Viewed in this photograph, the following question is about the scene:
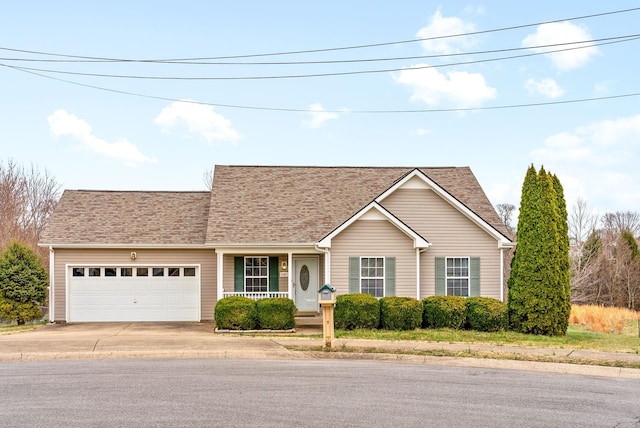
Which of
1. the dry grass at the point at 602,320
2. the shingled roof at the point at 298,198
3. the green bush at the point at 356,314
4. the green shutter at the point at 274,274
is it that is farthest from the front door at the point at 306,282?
the dry grass at the point at 602,320

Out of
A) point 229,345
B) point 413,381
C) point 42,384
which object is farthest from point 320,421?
point 229,345

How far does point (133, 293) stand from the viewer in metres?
26.0

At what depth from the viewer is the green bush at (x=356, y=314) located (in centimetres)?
2133

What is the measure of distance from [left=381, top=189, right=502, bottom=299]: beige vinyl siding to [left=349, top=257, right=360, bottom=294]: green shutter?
255cm

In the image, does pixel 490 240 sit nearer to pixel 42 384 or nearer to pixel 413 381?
pixel 413 381

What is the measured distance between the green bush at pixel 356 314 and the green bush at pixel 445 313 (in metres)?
1.70

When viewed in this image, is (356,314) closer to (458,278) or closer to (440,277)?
(440,277)

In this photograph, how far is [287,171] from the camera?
29891mm

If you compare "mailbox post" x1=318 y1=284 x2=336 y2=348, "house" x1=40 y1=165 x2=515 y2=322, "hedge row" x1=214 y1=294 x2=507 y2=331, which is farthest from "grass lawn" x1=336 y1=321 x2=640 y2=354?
"house" x1=40 y1=165 x2=515 y2=322

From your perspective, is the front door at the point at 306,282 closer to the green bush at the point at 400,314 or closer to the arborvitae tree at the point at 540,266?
the green bush at the point at 400,314

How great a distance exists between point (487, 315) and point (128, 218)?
46.4ft

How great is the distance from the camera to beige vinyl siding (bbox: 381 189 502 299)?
25.3m

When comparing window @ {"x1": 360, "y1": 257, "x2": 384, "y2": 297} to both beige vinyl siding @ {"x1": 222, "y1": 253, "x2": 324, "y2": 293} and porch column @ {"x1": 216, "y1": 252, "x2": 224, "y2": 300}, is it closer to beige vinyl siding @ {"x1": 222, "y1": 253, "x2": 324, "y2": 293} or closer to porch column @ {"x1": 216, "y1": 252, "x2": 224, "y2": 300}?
beige vinyl siding @ {"x1": 222, "y1": 253, "x2": 324, "y2": 293}

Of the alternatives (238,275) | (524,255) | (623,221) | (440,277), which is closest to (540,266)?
(524,255)
